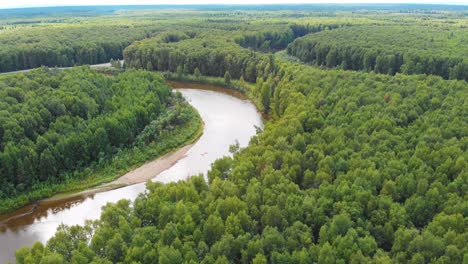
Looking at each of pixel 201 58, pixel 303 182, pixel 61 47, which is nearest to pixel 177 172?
pixel 303 182

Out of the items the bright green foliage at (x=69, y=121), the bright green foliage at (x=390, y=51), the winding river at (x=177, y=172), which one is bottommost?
the winding river at (x=177, y=172)

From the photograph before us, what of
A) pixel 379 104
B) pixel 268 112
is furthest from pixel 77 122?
pixel 379 104

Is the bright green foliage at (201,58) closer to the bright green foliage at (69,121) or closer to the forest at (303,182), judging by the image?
→ the forest at (303,182)

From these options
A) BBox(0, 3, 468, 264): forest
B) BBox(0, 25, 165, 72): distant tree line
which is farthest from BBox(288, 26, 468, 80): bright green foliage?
BBox(0, 25, 165, 72): distant tree line

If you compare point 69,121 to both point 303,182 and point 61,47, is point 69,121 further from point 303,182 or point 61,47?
point 61,47

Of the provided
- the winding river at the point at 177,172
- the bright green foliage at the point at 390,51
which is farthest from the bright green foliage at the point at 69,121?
the bright green foliage at the point at 390,51
